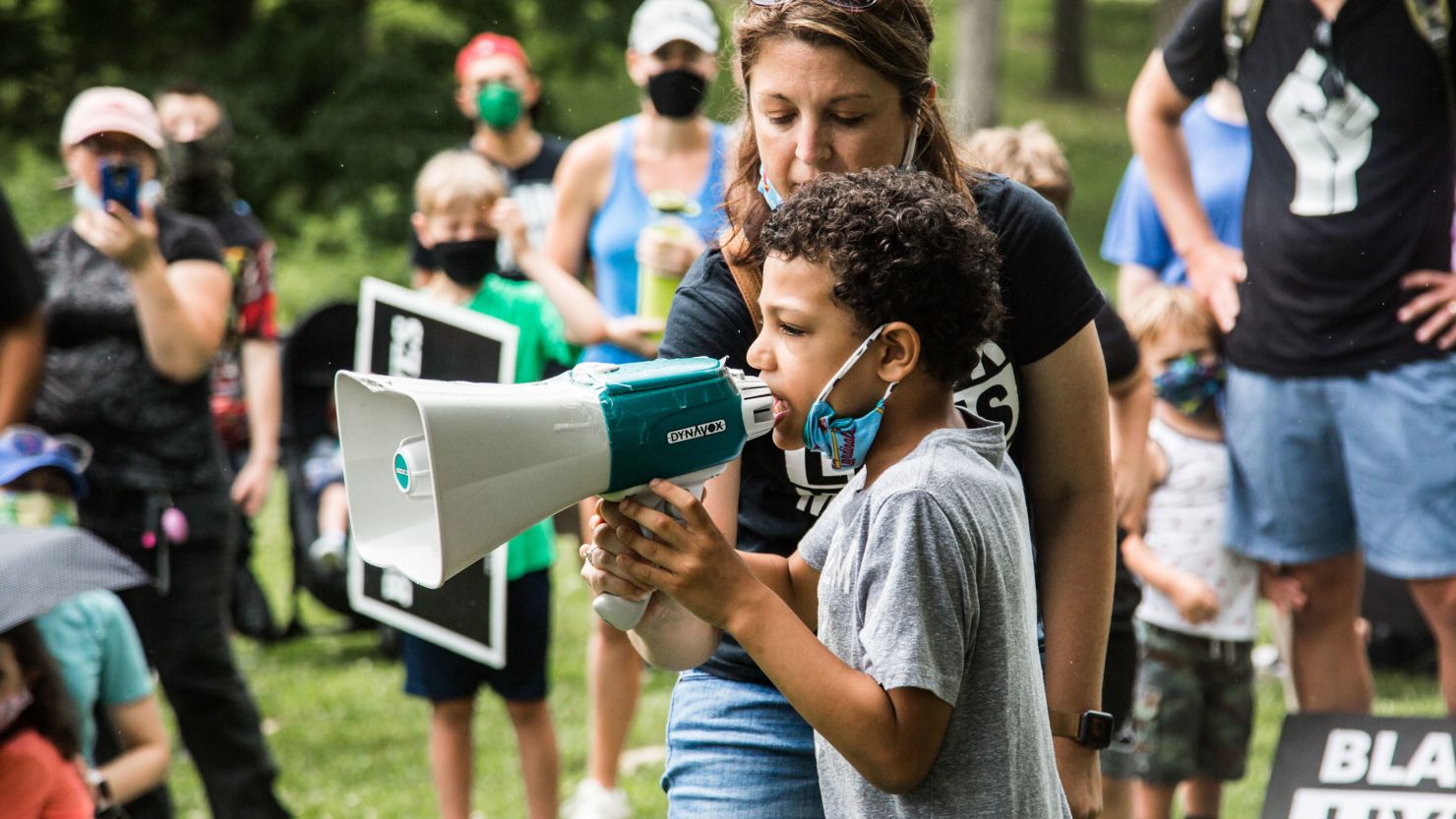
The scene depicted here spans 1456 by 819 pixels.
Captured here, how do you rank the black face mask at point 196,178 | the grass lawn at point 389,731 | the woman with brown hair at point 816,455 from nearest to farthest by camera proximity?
the woman with brown hair at point 816,455, the grass lawn at point 389,731, the black face mask at point 196,178

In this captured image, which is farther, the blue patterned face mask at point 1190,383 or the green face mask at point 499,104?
the green face mask at point 499,104

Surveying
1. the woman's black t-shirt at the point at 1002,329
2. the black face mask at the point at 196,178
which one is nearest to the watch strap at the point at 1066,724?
the woman's black t-shirt at the point at 1002,329

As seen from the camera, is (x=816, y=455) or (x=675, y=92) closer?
(x=816, y=455)

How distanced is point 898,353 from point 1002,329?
424 millimetres

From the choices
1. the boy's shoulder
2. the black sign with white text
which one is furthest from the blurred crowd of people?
the boy's shoulder

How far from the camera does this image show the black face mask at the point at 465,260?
4980mm

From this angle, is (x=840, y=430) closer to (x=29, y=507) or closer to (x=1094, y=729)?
(x=1094, y=729)

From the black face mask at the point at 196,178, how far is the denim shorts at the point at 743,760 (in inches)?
176

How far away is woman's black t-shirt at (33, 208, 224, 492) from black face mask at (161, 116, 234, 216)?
1501 mm

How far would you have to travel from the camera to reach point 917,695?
6.65 feet

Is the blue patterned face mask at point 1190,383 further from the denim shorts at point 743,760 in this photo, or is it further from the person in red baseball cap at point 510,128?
the person in red baseball cap at point 510,128

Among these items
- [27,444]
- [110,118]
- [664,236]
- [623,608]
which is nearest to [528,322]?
[664,236]

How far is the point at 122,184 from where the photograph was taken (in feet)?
15.2

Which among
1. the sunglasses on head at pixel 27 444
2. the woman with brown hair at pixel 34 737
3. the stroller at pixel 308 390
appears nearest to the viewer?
the woman with brown hair at pixel 34 737
